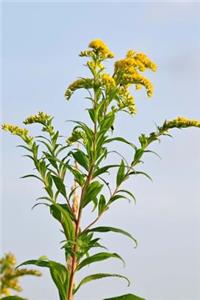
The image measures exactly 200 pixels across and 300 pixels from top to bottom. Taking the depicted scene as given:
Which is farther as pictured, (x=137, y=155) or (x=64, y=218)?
(x=137, y=155)

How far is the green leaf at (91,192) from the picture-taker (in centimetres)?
408

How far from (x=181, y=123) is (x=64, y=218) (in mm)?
1137

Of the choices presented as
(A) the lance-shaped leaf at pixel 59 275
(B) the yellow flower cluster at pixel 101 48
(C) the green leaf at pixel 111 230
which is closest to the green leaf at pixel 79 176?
(C) the green leaf at pixel 111 230

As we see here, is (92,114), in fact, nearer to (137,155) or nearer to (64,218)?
(137,155)

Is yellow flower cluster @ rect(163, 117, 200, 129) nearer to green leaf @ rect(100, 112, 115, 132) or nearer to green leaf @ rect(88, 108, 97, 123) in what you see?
green leaf @ rect(100, 112, 115, 132)

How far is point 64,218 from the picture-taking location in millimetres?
4000

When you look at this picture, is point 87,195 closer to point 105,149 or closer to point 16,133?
Result: point 105,149

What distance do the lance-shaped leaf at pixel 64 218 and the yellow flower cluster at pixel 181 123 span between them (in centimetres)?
102

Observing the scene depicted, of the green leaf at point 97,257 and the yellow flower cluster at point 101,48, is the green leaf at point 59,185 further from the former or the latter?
the yellow flower cluster at point 101,48

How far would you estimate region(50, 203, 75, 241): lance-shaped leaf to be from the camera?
157 inches

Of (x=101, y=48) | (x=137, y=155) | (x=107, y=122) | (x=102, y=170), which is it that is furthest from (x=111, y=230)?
(x=101, y=48)

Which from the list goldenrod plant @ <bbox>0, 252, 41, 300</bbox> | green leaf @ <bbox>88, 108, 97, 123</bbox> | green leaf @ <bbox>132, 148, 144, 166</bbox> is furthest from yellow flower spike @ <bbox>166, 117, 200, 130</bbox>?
goldenrod plant @ <bbox>0, 252, 41, 300</bbox>

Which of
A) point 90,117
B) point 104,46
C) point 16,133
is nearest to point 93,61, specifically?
point 104,46

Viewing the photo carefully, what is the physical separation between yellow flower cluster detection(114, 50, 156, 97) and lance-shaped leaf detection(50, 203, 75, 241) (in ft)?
3.56
